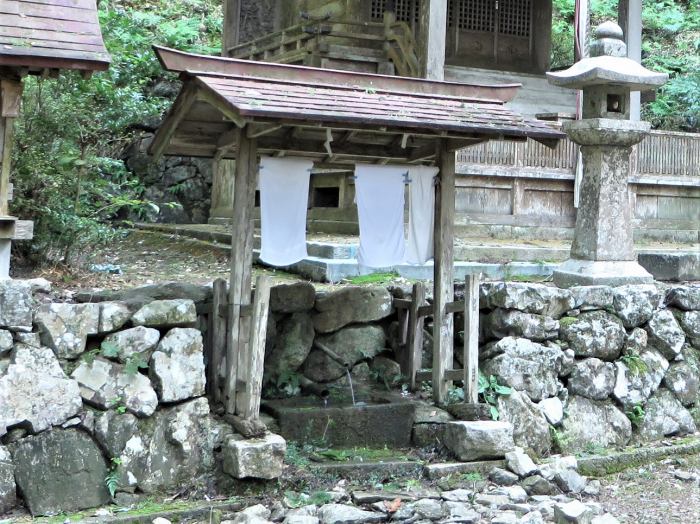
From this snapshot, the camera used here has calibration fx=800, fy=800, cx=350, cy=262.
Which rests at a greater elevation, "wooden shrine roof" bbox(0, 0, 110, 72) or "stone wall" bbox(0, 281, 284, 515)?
"wooden shrine roof" bbox(0, 0, 110, 72)

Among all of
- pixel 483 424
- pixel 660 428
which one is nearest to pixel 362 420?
pixel 483 424

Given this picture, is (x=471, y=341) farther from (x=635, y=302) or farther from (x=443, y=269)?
(x=635, y=302)

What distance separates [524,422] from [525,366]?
691 millimetres

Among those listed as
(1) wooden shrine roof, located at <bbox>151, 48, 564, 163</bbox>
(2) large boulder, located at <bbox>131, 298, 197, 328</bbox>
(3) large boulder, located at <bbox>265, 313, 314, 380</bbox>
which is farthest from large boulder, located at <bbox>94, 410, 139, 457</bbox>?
(1) wooden shrine roof, located at <bbox>151, 48, 564, 163</bbox>

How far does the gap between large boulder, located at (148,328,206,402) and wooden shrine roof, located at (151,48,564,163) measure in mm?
2202

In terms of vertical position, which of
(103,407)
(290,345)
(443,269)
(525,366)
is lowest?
(103,407)

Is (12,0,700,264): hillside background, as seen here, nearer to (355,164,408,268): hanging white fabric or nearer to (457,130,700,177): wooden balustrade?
(355,164,408,268): hanging white fabric

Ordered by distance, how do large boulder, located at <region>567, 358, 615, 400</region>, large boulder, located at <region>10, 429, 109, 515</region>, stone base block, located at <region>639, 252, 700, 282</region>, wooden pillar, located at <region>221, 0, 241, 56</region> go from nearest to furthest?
large boulder, located at <region>10, 429, 109, 515</region> < large boulder, located at <region>567, 358, 615, 400</region> < stone base block, located at <region>639, 252, 700, 282</region> < wooden pillar, located at <region>221, 0, 241, 56</region>

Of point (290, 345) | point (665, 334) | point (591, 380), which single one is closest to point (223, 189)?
point (290, 345)

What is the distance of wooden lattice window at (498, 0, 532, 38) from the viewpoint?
18828 mm

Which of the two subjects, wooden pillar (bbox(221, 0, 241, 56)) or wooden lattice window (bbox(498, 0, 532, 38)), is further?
wooden lattice window (bbox(498, 0, 532, 38))

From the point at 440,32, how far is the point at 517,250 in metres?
4.08

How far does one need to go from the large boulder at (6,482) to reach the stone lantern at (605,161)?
711cm

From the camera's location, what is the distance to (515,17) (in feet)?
62.2
